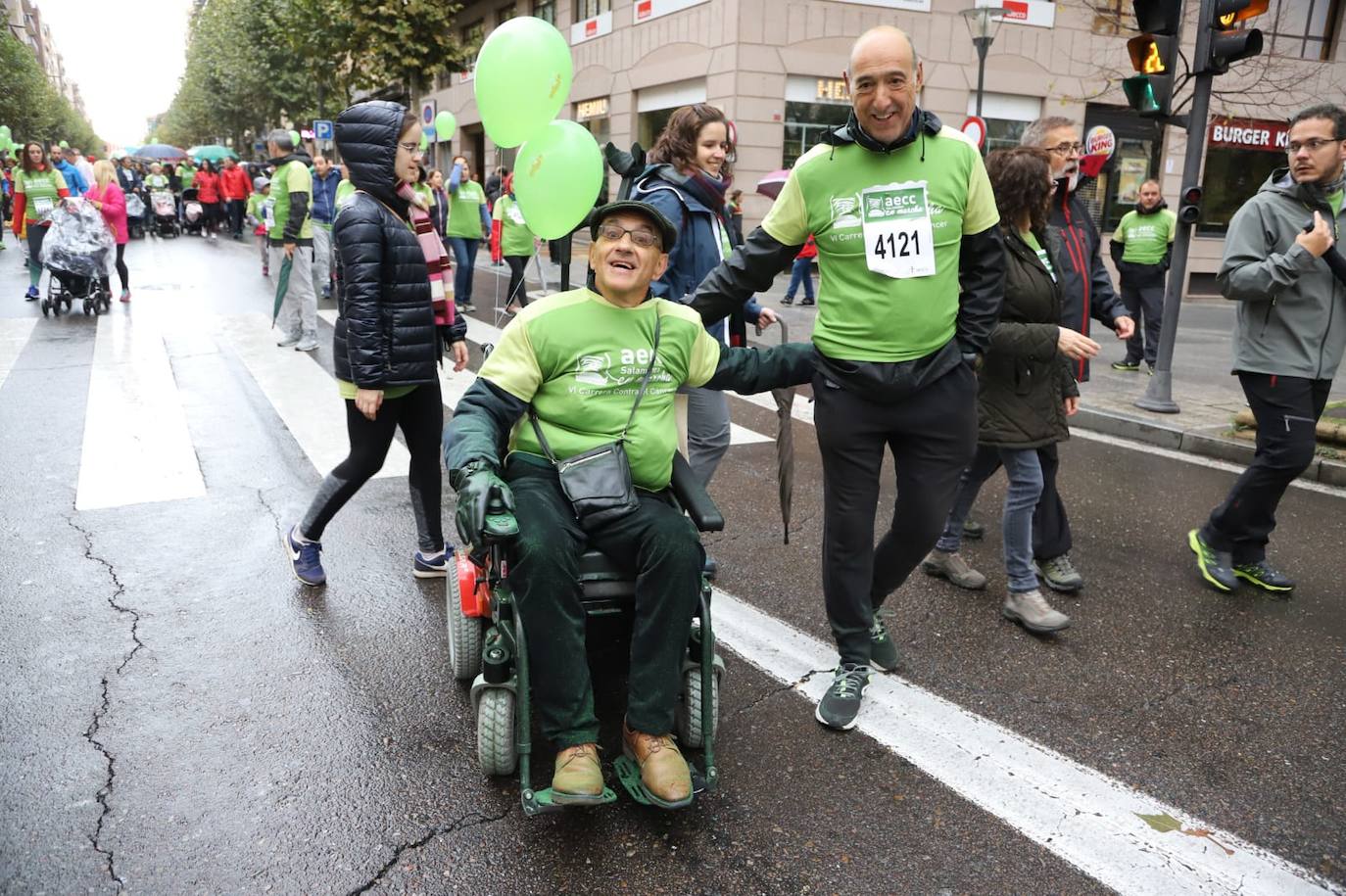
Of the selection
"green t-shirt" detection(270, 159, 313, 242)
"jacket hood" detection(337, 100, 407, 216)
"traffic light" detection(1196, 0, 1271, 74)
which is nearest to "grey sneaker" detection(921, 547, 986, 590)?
"jacket hood" detection(337, 100, 407, 216)

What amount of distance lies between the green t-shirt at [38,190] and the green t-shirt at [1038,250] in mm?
12898

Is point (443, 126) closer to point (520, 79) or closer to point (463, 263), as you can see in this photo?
point (463, 263)

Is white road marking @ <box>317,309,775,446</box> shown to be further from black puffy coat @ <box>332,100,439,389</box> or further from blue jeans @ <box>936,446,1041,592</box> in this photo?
blue jeans @ <box>936,446,1041,592</box>

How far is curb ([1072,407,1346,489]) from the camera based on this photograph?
6.21 metres

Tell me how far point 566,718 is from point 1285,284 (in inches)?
135

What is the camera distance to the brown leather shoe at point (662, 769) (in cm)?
252

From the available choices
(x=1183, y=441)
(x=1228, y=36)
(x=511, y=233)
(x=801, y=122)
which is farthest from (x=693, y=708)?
(x=801, y=122)

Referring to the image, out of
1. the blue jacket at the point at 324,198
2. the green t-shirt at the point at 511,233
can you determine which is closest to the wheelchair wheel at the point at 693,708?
the blue jacket at the point at 324,198

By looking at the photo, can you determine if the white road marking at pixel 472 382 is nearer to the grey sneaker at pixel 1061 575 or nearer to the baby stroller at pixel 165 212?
the grey sneaker at pixel 1061 575

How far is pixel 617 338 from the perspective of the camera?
2912 millimetres

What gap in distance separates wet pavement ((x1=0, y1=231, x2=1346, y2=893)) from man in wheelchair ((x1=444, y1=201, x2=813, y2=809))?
303mm

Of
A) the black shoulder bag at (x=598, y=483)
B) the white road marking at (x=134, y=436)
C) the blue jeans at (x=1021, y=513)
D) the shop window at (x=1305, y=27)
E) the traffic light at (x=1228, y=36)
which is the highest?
the shop window at (x=1305, y=27)

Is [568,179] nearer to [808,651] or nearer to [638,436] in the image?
[638,436]

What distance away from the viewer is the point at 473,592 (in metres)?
2.98
